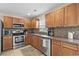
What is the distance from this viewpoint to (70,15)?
8.23 ft

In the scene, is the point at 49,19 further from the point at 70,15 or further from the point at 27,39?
the point at 27,39

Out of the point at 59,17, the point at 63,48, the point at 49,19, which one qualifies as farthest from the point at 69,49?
the point at 49,19

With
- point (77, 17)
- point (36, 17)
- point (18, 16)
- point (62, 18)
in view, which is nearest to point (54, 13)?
point (62, 18)

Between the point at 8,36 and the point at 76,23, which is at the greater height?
the point at 76,23

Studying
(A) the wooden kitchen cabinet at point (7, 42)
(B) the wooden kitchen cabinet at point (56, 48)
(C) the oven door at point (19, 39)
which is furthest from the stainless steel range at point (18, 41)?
(B) the wooden kitchen cabinet at point (56, 48)

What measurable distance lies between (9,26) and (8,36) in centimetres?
38

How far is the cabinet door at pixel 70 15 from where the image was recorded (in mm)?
2361

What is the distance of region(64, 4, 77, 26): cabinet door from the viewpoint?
2.36m

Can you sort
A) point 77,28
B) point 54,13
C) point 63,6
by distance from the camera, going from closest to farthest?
point 77,28 < point 63,6 < point 54,13

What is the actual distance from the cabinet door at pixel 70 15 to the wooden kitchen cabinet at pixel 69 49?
0.51 meters

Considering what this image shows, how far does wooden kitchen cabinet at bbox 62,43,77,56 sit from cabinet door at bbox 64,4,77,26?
510 millimetres

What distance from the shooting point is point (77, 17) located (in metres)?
2.27

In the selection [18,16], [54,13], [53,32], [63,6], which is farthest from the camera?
[18,16]

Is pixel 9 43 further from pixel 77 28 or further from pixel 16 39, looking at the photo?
pixel 77 28
